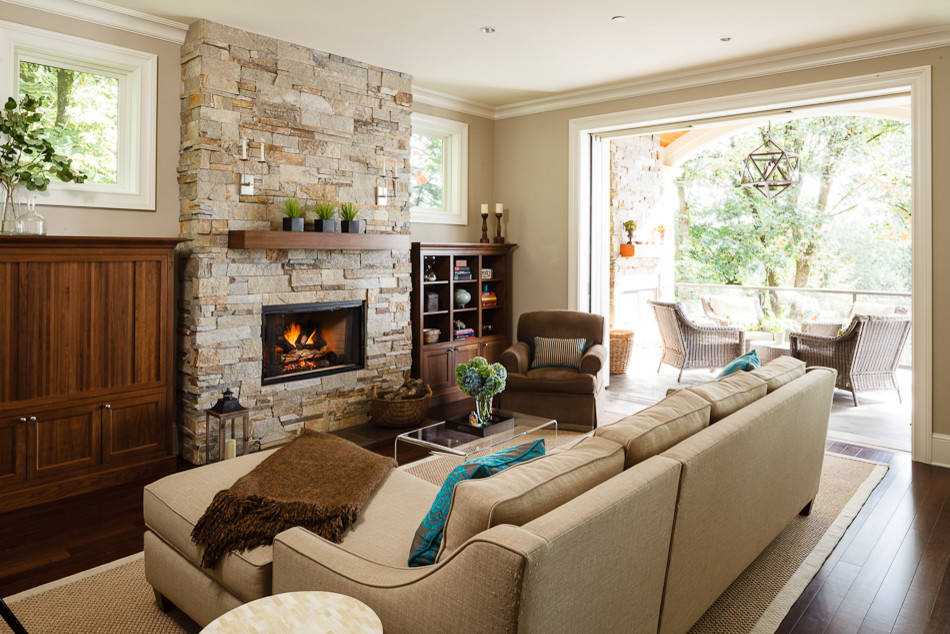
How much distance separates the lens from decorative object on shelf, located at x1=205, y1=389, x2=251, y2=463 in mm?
3803

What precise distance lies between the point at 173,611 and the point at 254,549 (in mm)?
755

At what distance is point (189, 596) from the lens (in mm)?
2158

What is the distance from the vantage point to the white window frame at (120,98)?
11.7ft

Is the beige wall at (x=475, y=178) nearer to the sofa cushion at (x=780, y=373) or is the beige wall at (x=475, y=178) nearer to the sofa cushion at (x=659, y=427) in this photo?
the sofa cushion at (x=780, y=373)

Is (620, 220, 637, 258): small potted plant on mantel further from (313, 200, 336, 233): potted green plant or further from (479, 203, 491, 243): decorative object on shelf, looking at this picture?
(313, 200, 336, 233): potted green plant

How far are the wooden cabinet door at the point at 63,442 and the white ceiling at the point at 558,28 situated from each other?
236 cm

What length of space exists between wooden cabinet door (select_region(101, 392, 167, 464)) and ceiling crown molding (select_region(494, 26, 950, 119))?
13.7 ft

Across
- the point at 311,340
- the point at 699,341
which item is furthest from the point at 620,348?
the point at 311,340

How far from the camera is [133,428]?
3.75m

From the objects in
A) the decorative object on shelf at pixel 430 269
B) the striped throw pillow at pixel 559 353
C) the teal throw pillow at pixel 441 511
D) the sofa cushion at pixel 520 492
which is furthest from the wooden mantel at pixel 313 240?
the sofa cushion at pixel 520 492

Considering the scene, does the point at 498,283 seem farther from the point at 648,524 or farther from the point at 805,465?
the point at 648,524

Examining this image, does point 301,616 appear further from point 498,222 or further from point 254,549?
point 498,222

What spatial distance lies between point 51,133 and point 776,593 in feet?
14.6

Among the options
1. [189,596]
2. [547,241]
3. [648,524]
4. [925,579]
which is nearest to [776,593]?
[925,579]
